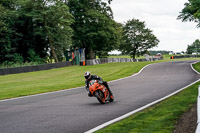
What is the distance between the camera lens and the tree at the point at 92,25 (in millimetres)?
55406

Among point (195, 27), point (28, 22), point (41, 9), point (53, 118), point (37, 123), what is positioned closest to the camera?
point (37, 123)

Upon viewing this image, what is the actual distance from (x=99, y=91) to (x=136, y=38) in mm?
87739

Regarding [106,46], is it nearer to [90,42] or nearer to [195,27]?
[90,42]

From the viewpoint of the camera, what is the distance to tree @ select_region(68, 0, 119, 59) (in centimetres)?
5541

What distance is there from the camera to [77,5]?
5594cm

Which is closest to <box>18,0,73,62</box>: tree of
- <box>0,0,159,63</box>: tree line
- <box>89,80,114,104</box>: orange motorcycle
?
<box>0,0,159,63</box>: tree line

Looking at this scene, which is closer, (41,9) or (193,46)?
(41,9)

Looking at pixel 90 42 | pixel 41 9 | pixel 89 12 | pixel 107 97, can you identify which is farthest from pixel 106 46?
pixel 107 97

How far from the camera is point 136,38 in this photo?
98.4m

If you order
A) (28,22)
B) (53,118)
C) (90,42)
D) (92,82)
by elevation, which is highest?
(28,22)

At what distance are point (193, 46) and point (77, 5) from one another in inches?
4761

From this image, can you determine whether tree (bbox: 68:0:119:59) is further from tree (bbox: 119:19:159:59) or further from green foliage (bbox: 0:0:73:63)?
tree (bbox: 119:19:159:59)

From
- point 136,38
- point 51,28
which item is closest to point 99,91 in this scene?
point 51,28

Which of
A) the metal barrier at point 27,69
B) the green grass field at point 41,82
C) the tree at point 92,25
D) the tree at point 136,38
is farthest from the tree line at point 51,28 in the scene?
the tree at point 136,38
